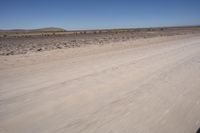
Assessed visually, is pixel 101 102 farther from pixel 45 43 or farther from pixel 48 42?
pixel 48 42

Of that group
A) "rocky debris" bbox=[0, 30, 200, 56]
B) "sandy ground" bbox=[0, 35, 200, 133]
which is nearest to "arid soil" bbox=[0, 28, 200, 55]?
"rocky debris" bbox=[0, 30, 200, 56]

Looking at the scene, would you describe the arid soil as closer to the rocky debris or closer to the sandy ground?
the rocky debris

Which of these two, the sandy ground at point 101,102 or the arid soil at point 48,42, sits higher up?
the arid soil at point 48,42

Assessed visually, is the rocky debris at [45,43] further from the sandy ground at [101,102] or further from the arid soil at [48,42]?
the sandy ground at [101,102]

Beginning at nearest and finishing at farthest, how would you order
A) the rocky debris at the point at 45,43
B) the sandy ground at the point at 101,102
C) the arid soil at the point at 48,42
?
the sandy ground at the point at 101,102 → the rocky debris at the point at 45,43 → the arid soil at the point at 48,42

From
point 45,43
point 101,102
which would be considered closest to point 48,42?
point 45,43

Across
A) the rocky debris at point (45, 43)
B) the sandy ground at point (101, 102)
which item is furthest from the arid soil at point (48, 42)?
the sandy ground at point (101, 102)

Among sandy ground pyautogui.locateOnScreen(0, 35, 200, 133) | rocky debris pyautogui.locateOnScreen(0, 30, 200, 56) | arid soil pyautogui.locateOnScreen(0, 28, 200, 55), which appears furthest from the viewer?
arid soil pyautogui.locateOnScreen(0, 28, 200, 55)

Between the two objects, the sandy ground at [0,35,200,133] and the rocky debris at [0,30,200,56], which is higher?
the rocky debris at [0,30,200,56]

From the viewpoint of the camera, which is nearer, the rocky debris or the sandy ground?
the sandy ground

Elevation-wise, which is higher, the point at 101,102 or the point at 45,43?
the point at 45,43

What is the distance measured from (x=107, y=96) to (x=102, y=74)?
2.26 meters

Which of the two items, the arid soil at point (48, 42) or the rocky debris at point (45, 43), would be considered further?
the arid soil at point (48, 42)

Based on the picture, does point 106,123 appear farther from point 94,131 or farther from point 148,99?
point 148,99
